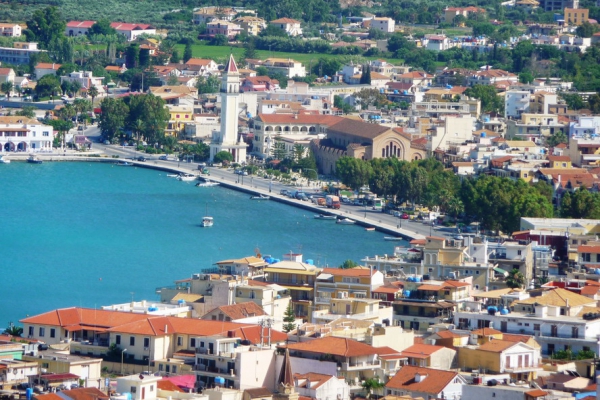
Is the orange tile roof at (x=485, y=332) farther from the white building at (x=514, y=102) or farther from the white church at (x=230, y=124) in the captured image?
the white building at (x=514, y=102)

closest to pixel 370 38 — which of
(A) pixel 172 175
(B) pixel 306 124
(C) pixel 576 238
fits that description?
(B) pixel 306 124

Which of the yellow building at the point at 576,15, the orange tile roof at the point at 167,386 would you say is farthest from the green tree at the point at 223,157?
the yellow building at the point at 576,15

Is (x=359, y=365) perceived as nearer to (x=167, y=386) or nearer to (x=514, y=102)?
(x=167, y=386)

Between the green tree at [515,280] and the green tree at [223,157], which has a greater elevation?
the green tree at [515,280]

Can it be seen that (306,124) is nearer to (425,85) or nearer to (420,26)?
(425,85)

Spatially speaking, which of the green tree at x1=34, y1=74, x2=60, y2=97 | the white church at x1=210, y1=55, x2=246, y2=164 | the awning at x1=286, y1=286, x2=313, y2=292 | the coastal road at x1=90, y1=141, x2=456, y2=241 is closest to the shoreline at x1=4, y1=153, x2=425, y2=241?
the coastal road at x1=90, y1=141, x2=456, y2=241

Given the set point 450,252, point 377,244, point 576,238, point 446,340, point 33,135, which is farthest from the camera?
point 33,135

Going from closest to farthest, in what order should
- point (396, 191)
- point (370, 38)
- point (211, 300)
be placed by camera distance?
point (211, 300) → point (396, 191) → point (370, 38)
